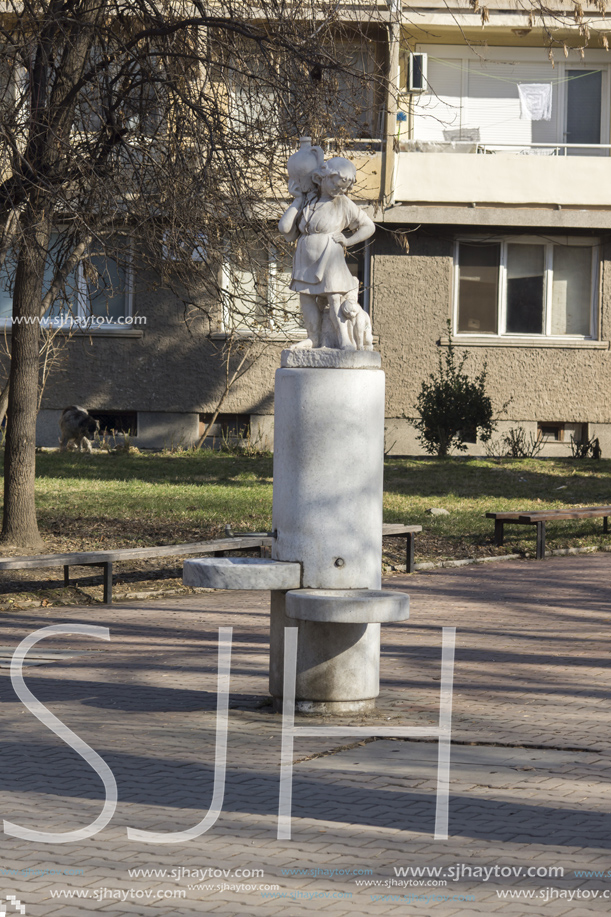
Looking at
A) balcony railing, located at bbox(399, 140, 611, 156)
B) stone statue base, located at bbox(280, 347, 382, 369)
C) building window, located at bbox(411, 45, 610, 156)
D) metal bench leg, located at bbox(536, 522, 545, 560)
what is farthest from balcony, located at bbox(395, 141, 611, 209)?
stone statue base, located at bbox(280, 347, 382, 369)

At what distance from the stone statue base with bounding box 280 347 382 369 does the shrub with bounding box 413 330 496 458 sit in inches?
540

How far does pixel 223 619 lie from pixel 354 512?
339 centimetres

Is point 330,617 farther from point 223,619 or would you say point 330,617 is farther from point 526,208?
point 526,208

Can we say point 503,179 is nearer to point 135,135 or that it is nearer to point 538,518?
point 538,518

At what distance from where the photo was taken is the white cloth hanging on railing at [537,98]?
2339cm

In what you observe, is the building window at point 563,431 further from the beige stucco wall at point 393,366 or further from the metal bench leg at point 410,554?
the metal bench leg at point 410,554

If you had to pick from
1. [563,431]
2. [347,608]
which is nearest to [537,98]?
[563,431]

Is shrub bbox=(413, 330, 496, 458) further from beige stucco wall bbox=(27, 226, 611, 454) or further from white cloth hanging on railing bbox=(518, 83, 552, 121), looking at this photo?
white cloth hanging on railing bbox=(518, 83, 552, 121)

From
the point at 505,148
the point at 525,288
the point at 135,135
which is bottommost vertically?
the point at 135,135

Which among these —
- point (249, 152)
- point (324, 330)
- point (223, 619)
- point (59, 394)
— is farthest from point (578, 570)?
point (59, 394)

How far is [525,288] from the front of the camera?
76.2 feet

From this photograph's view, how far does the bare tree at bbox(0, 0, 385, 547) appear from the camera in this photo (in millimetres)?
10492

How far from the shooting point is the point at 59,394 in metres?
22.8

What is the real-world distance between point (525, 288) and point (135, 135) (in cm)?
1323
